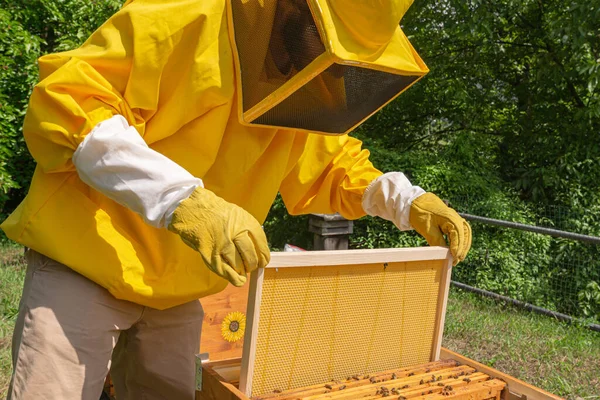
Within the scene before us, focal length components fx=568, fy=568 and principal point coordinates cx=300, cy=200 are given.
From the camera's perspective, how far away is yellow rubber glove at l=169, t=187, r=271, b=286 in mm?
1456

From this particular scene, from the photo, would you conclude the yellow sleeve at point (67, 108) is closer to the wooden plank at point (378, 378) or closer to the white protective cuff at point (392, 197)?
the wooden plank at point (378, 378)

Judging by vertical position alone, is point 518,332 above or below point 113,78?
below

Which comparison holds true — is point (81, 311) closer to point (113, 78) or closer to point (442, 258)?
point (113, 78)

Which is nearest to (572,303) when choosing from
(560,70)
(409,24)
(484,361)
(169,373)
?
(484,361)

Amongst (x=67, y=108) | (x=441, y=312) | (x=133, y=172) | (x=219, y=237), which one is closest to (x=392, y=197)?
(x=441, y=312)

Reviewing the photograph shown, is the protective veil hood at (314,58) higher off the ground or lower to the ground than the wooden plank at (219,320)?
higher

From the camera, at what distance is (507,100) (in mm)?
8195

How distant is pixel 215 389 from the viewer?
1607 millimetres

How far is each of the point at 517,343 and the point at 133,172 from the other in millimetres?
3650

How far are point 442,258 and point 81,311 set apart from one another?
1.19 metres

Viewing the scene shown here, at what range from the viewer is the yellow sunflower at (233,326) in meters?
2.93

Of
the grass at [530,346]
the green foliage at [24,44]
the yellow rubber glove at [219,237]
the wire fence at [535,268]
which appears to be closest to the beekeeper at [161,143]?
the yellow rubber glove at [219,237]

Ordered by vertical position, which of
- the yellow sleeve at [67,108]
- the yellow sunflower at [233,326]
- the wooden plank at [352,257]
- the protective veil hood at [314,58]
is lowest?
the yellow sunflower at [233,326]

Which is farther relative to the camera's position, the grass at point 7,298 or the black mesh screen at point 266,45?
the grass at point 7,298
